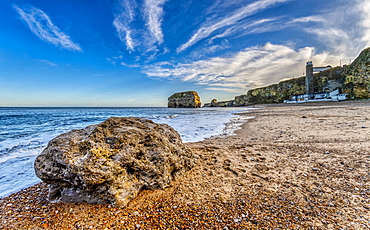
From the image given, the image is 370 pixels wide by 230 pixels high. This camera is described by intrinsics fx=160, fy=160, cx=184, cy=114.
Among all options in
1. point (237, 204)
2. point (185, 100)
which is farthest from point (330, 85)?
point (237, 204)

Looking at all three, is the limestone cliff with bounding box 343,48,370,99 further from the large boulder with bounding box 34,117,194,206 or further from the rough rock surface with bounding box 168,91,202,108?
the rough rock surface with bounding box 168,91,202,108

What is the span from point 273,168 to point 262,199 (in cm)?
136

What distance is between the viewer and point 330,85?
166 ft

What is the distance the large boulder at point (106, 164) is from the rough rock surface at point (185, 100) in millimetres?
87801

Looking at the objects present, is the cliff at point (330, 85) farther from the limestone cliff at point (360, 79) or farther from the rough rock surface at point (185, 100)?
the rough rock surface at point (185, 100)

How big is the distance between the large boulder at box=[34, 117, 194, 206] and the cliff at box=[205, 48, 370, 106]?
175 ft

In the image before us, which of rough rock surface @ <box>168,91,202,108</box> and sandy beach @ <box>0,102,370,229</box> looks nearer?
sandy beach @ <box>0,102,370,229</box>

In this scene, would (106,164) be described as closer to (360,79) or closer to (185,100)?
(360,79)

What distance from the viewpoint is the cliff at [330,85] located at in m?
37.4

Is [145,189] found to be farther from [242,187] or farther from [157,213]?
[242,187]

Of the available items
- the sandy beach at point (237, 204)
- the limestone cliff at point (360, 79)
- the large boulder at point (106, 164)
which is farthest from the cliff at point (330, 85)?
the large boulder at point (106, 164)

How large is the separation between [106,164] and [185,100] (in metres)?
92.3

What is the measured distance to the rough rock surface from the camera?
91213mm

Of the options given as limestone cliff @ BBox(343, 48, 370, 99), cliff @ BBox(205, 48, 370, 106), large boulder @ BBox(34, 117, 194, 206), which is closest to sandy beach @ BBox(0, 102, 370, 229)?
large boulder @ BBox(34, 117, 194, 206)
